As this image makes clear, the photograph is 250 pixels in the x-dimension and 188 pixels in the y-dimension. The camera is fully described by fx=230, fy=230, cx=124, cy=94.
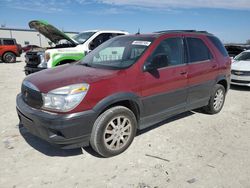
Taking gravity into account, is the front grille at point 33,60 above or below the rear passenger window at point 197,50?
below

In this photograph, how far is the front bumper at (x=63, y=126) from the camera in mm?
2873

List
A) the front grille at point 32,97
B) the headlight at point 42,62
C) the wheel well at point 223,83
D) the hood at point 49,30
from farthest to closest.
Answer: the headlight at point 42,62 → the hood at point 49,30 → the wheel well at point 223,83 → the front grille at point 32,97

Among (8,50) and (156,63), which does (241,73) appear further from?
(8,50)

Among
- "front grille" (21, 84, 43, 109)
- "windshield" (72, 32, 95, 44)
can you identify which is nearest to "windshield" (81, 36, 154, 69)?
"front grille" (21, 84, 43, 109)

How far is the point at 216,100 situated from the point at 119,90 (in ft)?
9.89

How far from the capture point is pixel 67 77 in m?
3.32

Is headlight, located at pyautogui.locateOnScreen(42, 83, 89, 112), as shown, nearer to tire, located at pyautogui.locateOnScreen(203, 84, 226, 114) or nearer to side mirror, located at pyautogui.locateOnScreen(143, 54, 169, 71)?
side mirror, located at pyautogui.locateOnScreen(143, 54, 169, 71)

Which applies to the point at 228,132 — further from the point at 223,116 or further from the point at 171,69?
the point at 171,69

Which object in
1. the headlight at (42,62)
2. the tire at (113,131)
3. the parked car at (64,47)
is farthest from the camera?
the headlight at (42,62)

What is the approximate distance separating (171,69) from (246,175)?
6.34ft

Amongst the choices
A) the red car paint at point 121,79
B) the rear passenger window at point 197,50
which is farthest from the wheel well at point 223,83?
the red car paint at point 121,79

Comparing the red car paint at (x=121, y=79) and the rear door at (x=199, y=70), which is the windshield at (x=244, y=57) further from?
the red car paint at (x=121, y=79)

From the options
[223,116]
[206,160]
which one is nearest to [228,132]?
[223,116]

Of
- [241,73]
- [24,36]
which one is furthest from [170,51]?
[24,36]
